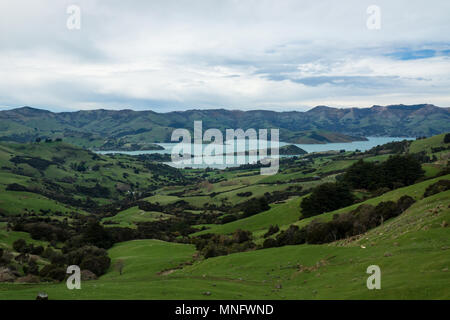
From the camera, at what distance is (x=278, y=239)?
43.0 m

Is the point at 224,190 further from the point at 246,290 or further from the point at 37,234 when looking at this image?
the point at 246,290

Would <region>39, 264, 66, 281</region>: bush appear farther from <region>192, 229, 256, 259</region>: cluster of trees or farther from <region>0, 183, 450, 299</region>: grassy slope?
<region>192, 229, 256, 259</region>: cluster of trees

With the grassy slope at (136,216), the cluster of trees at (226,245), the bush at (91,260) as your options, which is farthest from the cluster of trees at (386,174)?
the grassy slope at (136,216)

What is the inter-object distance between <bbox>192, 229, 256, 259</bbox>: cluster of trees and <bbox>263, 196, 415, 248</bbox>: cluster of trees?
5.01 metres

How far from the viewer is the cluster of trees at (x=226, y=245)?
146 feet

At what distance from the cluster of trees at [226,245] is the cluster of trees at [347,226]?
16.4 feet

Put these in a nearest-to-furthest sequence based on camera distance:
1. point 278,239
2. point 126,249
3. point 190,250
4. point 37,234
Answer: point 278,239
point 190,250
point 126,249
point 37,234

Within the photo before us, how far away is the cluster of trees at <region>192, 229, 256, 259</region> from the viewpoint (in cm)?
4447

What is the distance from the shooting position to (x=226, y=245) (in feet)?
170

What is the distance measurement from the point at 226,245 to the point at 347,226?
62.9 feet

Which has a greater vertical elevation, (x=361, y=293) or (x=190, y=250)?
→ (x=361, y=293)
